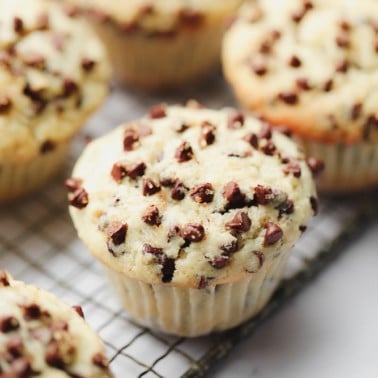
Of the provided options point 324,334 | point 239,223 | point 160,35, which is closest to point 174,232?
point 239,223

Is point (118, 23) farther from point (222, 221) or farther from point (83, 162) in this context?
point (222, 221)

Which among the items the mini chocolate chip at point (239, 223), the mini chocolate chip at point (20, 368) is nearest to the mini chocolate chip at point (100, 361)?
the mini chocolate chip at point (20, 368)

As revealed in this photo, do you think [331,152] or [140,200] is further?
[331,152]

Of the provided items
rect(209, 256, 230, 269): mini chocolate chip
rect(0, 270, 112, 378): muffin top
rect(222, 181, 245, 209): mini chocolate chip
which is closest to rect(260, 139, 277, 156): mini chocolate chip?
rect(222, 181, 245, 209): mini chocolate chip

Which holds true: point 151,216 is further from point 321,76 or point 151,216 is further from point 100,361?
point 321,76

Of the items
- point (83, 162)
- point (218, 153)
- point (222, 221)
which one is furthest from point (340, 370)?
point (83, 162)

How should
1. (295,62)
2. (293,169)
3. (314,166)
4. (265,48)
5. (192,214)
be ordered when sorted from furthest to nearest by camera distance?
(265,48) → (295,62) → (314,166) → (293,169) → (192,214)

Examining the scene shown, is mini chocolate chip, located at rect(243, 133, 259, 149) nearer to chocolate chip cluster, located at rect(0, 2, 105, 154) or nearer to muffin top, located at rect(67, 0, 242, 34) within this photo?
chocolate chip cluster, located at rect(0, 2, 105, 154)
